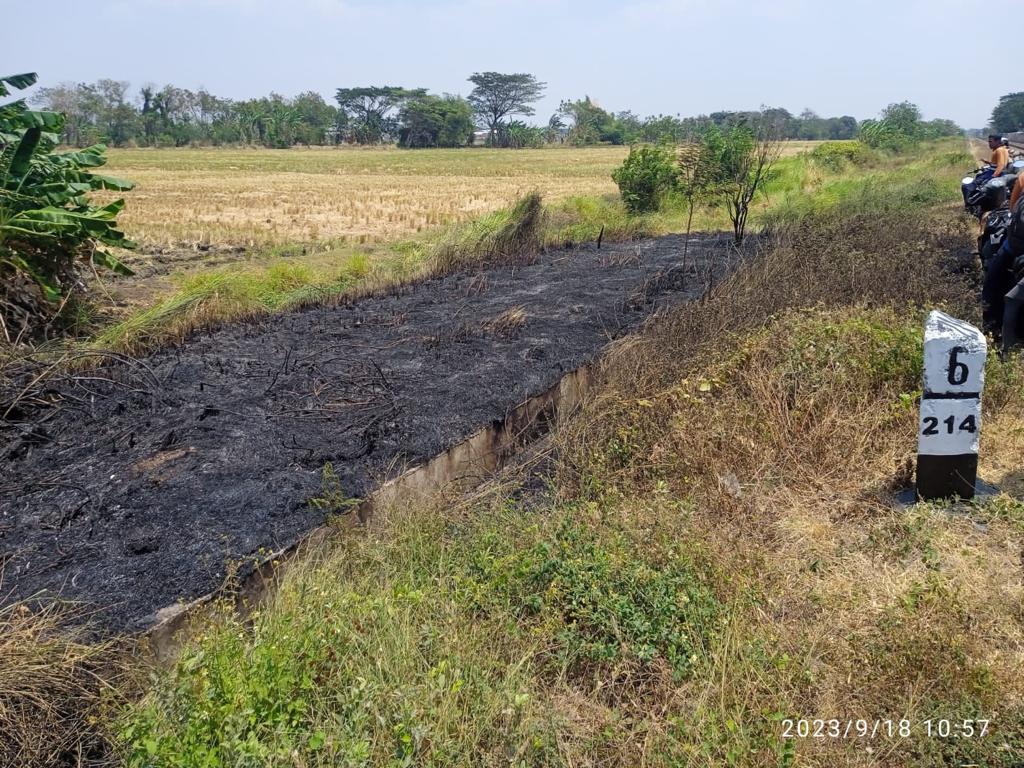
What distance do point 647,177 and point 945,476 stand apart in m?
15.3

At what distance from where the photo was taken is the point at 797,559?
12.2 ft

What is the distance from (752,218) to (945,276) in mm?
9034

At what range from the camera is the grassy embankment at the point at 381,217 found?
28.9 ft

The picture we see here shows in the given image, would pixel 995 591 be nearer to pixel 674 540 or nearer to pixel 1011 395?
pixel 674 540

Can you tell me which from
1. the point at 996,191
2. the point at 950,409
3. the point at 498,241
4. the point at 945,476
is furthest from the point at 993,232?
the point at 498,241

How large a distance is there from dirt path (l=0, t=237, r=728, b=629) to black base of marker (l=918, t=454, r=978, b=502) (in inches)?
117

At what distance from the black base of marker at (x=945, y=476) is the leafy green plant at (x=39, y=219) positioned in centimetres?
747

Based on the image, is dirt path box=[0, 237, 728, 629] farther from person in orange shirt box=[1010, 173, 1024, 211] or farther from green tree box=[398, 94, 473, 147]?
green tree box=[398, 94, 473, 147]

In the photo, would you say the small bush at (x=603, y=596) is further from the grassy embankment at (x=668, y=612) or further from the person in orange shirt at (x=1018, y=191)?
the person in orange shirt at (x=1018, y=191)

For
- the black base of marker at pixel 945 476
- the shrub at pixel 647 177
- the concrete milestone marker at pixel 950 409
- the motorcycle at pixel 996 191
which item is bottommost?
the black base of marker at pixel 945 476

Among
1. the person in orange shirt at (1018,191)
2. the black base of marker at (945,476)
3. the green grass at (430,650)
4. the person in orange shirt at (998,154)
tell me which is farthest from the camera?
the person in orange shirt at (998,154)

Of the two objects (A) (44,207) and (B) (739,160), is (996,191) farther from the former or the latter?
(A) (44,207)

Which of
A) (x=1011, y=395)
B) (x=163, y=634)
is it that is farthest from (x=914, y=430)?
(x=163, y=634)

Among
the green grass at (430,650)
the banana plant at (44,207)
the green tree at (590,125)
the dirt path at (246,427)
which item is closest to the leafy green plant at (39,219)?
the banana plant at (44,207)
